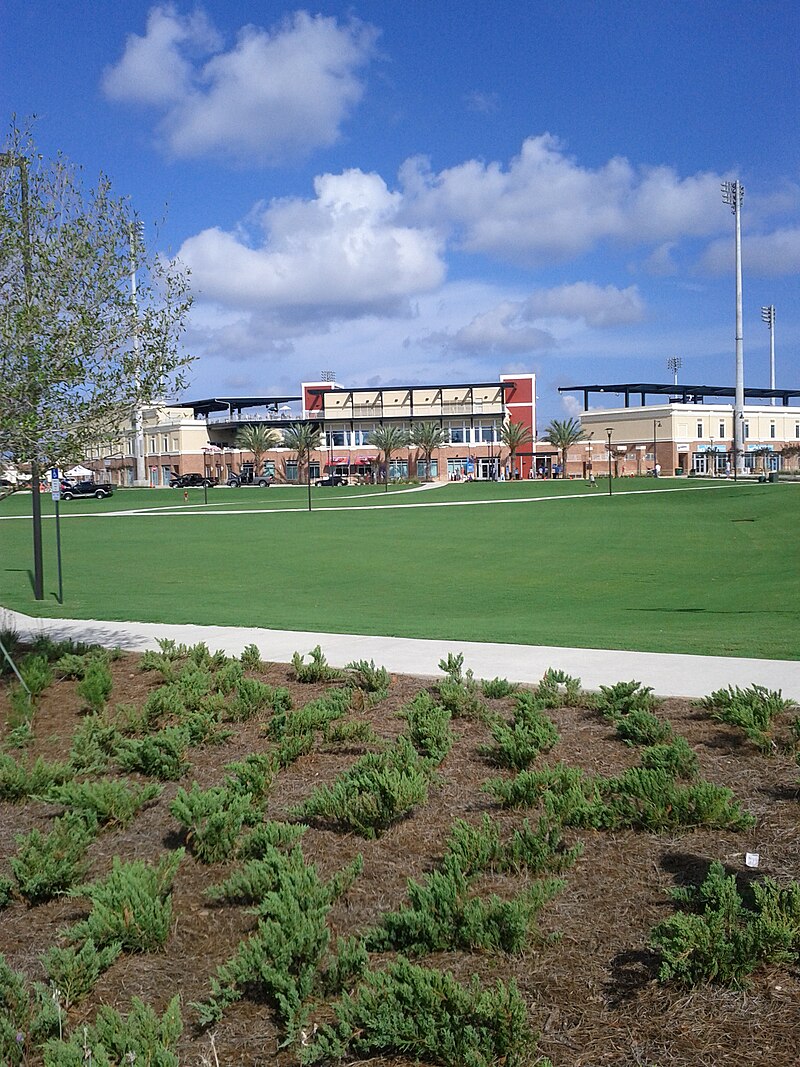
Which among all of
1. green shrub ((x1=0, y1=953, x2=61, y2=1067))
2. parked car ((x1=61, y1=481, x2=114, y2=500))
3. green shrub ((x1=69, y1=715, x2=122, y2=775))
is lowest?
green shrub ((x1=0, y1=953, x2=61, y2=1067))

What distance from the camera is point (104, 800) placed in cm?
646

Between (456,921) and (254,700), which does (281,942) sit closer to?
(456,921)

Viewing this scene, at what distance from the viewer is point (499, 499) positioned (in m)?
67.3

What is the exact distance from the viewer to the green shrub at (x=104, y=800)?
6.45 m

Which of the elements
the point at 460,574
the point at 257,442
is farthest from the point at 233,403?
the point at 460,574

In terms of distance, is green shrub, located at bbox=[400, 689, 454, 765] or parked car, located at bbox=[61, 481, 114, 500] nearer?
green shrub, located at bbox=[400, 689, 454, 765]

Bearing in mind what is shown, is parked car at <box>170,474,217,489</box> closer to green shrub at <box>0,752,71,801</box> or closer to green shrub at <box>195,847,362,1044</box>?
green shrub at <box>0,752,71,801</box>

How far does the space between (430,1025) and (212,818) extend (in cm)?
230

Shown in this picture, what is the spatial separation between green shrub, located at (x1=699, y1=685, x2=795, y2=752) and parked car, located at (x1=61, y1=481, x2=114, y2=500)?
79484 mm

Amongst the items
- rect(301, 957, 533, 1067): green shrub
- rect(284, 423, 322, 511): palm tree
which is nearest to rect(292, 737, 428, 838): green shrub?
rect(301, 957, 533, 1067): green shrub

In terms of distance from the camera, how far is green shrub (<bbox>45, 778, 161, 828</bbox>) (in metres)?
6.45

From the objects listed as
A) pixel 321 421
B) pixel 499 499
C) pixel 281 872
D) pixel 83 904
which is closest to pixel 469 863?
pixel 281 872

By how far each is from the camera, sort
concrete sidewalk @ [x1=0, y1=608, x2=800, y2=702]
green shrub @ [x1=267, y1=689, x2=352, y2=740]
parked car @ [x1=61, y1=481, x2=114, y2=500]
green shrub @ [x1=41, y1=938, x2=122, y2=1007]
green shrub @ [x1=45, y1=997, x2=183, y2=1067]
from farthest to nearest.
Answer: parked car @ [x1=61, y1=481, x2=114, y2=500] → concrete sidewalk @ [x1=0, y1=608, x2=800, y2=702] → green shrub @ [x1=267, y1=689, x2=352, y2=740] → green shrub @ [x1=41, y1=938, x2=122, y2=1007] → green shrub @ [x1=45, y1=997, x2=183, y2=1067]

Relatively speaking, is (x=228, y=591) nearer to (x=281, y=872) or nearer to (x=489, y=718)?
(x=489, y=718)
